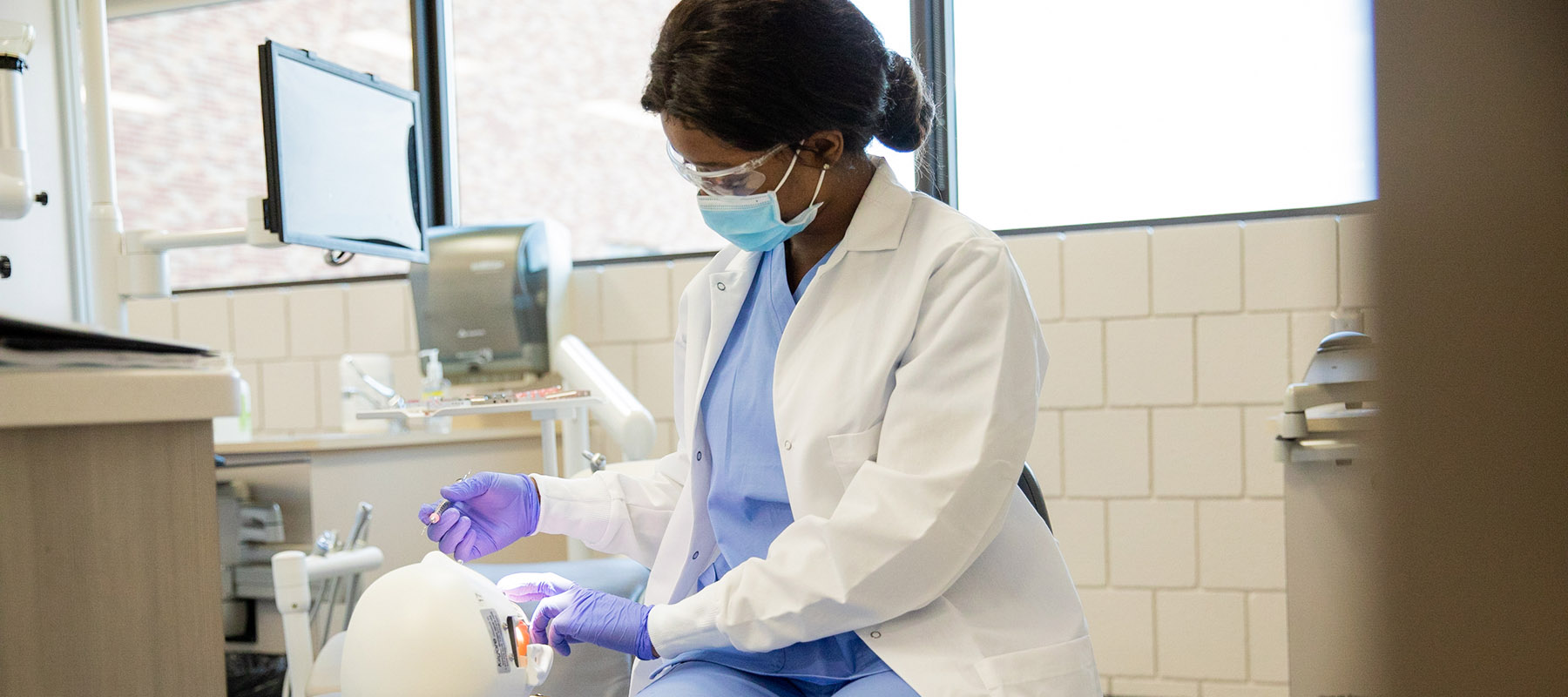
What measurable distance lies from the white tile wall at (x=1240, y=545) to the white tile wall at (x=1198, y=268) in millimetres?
453

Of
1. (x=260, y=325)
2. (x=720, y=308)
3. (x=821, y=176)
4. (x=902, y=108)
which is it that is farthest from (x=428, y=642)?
(x=260, y=325)

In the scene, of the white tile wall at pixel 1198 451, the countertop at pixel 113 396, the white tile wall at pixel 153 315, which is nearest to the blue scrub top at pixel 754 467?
the countertop at pixel 113 396

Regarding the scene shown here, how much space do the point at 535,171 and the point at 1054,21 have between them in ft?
4.85

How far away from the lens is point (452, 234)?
2787 mm

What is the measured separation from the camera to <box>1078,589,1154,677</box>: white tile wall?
2582mm

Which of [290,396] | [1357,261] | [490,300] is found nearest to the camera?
[1357,261]

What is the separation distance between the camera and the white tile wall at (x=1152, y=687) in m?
2.56

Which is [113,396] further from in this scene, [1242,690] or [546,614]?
[1242,690]

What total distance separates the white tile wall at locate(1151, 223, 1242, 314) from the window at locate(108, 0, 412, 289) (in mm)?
2237

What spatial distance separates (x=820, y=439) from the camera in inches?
48.1

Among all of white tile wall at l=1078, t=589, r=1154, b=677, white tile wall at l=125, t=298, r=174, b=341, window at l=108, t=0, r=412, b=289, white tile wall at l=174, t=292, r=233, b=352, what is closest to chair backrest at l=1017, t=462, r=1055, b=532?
white tile wall at l=1078, t=589, r=1154, b=677

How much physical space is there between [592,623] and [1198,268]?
1793 millimetres

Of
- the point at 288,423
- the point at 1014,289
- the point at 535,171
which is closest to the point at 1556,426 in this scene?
the point at 1014,289

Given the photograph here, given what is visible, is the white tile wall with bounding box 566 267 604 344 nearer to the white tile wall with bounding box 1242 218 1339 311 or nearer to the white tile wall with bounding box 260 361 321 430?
the white tile wall with bounding box 260 361 321 430
